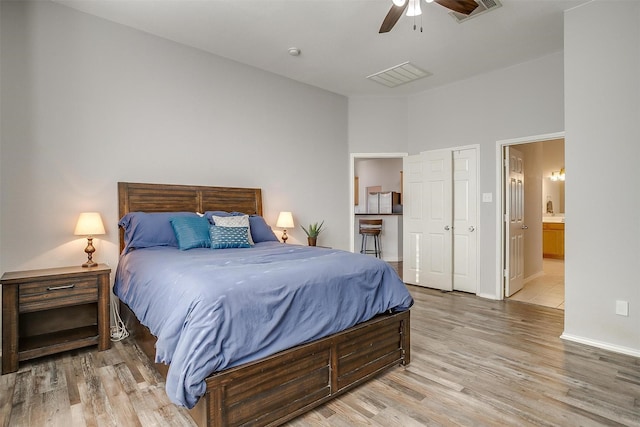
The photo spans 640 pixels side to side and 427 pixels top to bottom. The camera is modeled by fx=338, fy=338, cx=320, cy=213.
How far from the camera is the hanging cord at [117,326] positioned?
9.99 feet

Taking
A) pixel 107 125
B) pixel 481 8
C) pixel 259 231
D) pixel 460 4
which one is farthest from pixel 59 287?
pixel 481 8

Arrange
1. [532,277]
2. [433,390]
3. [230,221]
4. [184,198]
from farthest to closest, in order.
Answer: [532,277], [184,198], [230,221], [433,390]

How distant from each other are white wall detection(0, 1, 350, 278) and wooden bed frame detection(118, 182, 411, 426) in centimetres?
113

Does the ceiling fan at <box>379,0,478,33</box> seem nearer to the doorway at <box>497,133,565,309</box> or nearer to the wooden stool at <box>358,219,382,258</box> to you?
the doorway at <box>497,133,565,309</box>

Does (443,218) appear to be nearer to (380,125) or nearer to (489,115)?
(489,115)

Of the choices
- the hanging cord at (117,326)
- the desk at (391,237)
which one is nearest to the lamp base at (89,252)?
the hanging cord at (117,326)

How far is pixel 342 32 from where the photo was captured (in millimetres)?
3389

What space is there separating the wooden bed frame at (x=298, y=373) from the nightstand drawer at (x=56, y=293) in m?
0.40

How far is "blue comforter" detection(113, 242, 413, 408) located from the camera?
1518mm

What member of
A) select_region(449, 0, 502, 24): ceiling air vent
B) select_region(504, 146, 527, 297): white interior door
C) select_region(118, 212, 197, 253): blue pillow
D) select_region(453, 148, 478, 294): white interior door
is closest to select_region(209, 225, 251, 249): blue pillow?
select_region(118, 212, 197, 253): blue pillow

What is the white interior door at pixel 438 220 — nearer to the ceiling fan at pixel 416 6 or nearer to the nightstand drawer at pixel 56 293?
the ceiling fan at pixel 416 6

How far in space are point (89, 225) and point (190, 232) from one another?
2.62 feet

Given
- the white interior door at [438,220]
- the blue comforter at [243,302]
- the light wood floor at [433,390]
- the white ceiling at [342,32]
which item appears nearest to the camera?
the blue comforter at [243,302]

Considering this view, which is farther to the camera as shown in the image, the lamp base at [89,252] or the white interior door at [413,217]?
the white interior door at [413,217]
